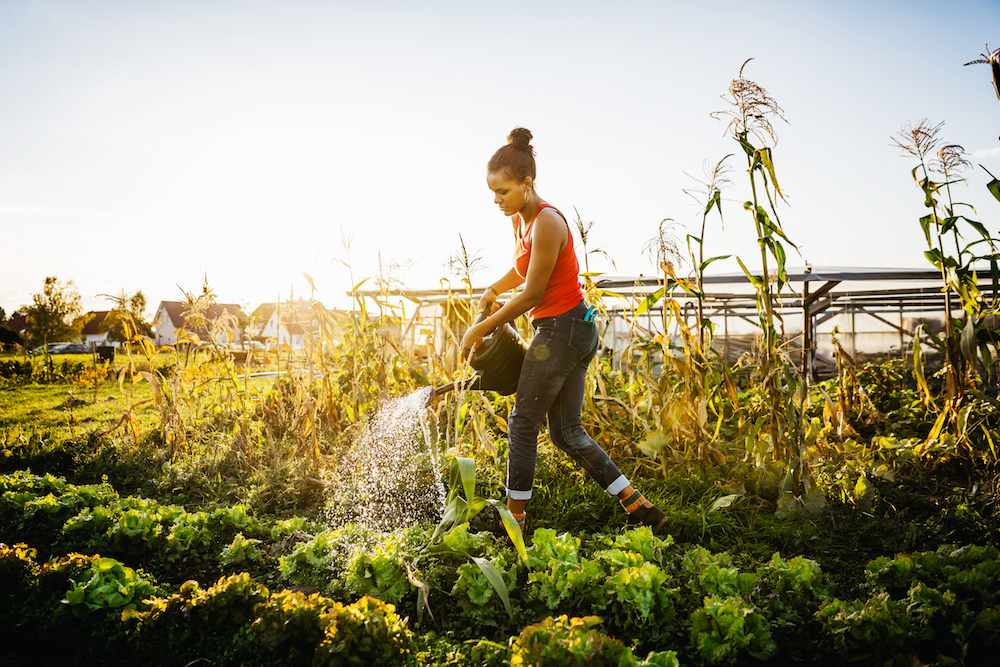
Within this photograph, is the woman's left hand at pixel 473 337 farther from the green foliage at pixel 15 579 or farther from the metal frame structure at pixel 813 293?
the green foliage at pixel 15 579

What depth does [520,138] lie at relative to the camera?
223 cm

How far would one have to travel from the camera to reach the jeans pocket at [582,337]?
2242 millimetres

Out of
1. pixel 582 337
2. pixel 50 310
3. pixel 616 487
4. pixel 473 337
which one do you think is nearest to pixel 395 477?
pixel 473 337

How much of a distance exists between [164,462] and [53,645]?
215 cm

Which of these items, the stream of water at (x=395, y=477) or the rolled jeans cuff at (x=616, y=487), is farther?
the stream of water at (x=395, y=477)

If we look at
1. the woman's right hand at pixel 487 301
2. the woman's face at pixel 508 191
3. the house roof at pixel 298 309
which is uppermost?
the woman's face at pixel 508 191

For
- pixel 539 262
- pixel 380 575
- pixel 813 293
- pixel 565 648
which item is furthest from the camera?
pixel 813 293

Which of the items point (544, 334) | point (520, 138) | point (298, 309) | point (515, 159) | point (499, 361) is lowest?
point (499, 361)

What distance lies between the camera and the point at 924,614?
1446mm

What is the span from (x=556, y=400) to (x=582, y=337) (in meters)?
0.31

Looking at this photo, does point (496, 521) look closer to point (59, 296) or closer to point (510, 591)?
point (510, 591)

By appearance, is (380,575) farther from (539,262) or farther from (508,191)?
(508,191)

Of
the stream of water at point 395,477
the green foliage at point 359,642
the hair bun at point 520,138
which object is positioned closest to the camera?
the green foliage at point 359,642

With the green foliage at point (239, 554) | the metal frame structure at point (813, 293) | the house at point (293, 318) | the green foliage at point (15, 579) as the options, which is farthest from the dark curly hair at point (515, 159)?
the green foliage at point (15, 579)
